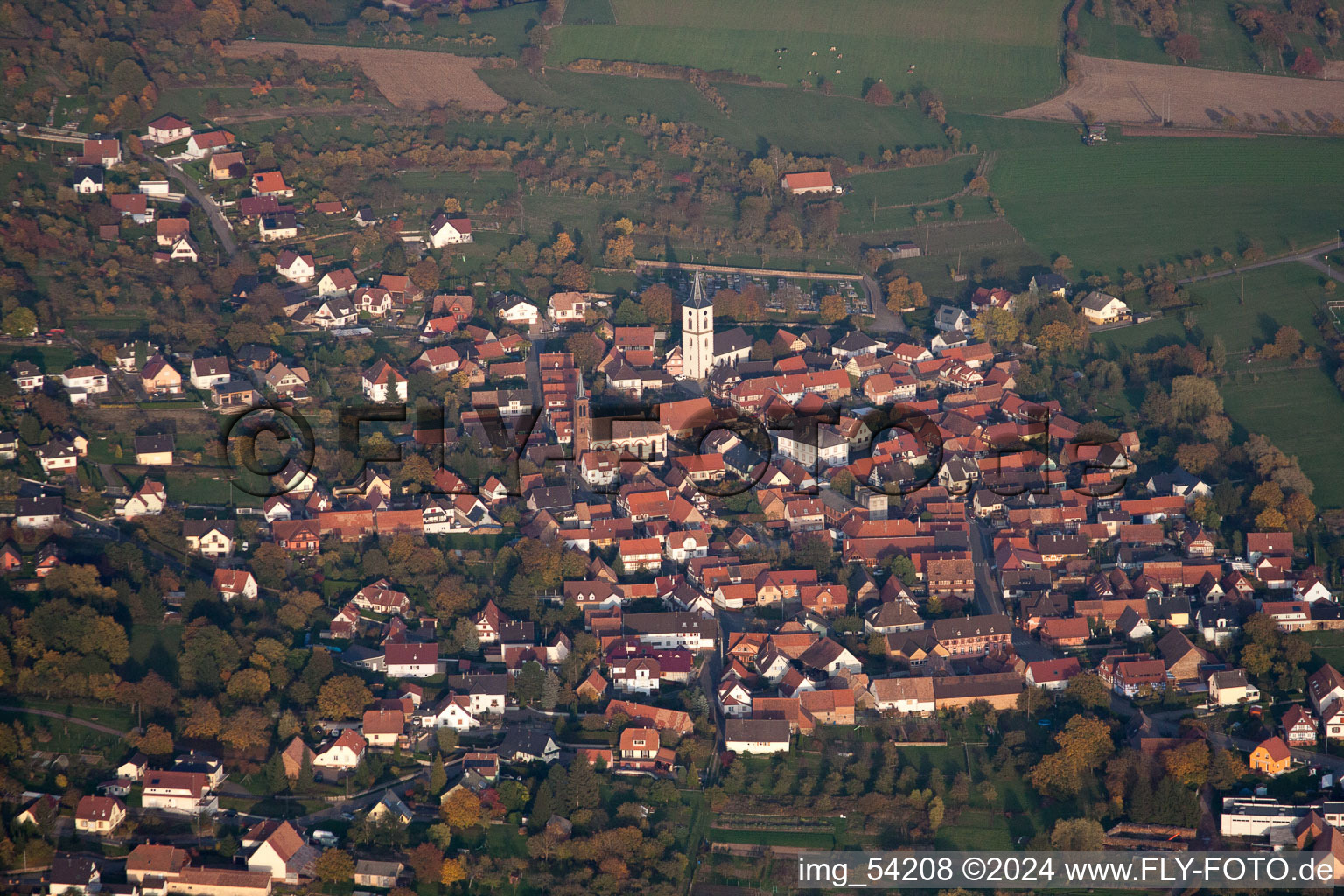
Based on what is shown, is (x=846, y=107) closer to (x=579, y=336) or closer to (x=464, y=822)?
(x=579, y=336)

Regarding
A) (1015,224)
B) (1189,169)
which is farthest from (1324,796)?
(1189,169)

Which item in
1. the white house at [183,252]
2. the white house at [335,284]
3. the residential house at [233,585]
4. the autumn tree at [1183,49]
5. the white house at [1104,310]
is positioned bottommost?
the residential house at [233,585]

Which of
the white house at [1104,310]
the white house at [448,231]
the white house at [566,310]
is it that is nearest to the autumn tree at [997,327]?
the white house at [1104,310]

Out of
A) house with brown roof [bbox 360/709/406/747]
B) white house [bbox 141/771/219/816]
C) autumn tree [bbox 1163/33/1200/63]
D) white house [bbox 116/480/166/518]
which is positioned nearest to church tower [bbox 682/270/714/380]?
white house [bbox 116/480/166/518]

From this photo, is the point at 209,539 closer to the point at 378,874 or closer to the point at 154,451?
the point at 154,451

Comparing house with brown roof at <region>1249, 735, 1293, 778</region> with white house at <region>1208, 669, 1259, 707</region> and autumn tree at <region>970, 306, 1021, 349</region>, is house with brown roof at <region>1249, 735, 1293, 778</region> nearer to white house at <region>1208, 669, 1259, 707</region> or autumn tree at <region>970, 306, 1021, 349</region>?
white house at <region>1208, 669, 1259, 707</region>

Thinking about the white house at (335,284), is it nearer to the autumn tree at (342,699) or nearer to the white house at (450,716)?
the autumn tree at (342,699)

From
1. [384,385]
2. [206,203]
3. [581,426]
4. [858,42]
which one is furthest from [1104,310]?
A: [206,203]
